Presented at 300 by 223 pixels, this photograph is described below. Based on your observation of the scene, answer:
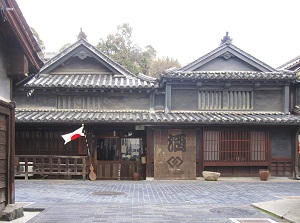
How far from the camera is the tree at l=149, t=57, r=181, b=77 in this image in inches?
2062

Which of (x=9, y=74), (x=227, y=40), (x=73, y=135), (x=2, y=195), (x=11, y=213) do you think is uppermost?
(x=227, y=40)

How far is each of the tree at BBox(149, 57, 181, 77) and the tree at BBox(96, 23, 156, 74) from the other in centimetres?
141

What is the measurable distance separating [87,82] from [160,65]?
3231cm

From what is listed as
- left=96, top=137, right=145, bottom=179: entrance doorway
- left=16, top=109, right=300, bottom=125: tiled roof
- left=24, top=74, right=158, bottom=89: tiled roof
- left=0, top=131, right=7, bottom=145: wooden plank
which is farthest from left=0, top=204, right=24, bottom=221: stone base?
left=24, top=74, right=158, bottom=89: tiled roof

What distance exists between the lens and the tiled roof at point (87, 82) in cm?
2048

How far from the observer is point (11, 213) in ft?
28.5

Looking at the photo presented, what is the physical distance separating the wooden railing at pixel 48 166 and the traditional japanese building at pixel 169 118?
0.11 metres

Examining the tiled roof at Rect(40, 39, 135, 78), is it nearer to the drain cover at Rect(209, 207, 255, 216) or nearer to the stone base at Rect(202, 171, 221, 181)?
the stone base at Rect(202, 171, 221, 181)

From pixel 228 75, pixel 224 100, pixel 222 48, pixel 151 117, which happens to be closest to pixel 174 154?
pixel 151 117

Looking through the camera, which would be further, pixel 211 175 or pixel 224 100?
pixel 224 100

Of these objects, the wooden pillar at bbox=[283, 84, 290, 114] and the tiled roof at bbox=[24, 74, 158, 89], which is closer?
the tiled roof at bbox=[24, 74, 158, 89]

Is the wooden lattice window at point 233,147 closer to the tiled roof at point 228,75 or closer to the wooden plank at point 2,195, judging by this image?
the tiled roof at point 228,75

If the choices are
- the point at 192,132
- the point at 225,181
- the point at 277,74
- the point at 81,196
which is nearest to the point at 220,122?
the point at 192,132

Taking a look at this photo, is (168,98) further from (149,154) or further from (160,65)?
(160,65)
